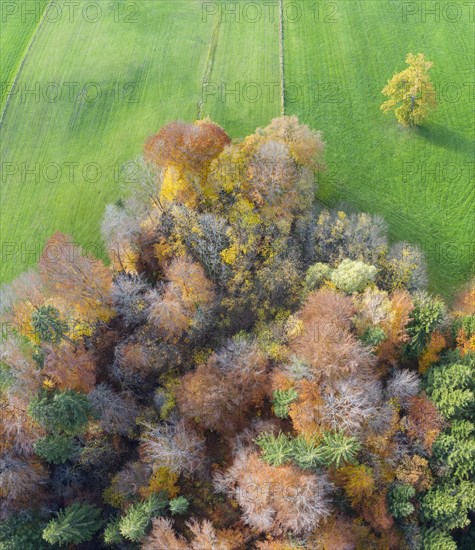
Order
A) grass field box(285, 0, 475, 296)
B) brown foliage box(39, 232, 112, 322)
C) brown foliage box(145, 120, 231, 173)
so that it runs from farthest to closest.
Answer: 1. grass field box(285, 0, 475, 296)
2. brown foliage box(145, 120, 231, 173)
3. brown foliage box(39, 232, 112, 322)

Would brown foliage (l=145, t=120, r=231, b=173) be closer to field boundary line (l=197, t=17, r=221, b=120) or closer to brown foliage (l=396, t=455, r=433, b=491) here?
field boundary line (l=197, t=17, r=221, b=120)

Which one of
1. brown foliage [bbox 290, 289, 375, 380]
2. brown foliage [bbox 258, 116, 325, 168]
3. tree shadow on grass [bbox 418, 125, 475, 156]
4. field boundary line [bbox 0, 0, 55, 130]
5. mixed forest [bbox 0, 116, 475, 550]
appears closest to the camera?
mixed forest [bbox 0, 116, 475, 550]

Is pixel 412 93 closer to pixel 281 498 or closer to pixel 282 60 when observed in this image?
pixel 282 60

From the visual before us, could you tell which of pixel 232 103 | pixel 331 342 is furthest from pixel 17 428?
pixel 232 103

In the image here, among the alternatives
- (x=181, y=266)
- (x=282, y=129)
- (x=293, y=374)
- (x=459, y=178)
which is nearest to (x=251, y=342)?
(x=293, y=374)

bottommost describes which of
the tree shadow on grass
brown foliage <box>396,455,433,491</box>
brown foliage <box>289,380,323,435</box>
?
brown foliage <box>396,455,433,491</box>

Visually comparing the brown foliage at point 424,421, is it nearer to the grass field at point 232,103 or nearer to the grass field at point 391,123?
the grass field at point 391,123

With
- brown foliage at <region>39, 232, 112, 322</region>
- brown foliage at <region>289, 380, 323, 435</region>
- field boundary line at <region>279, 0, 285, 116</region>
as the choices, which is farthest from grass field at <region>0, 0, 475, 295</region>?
brown foliage at <region>289, 380, 323, 435</region>
